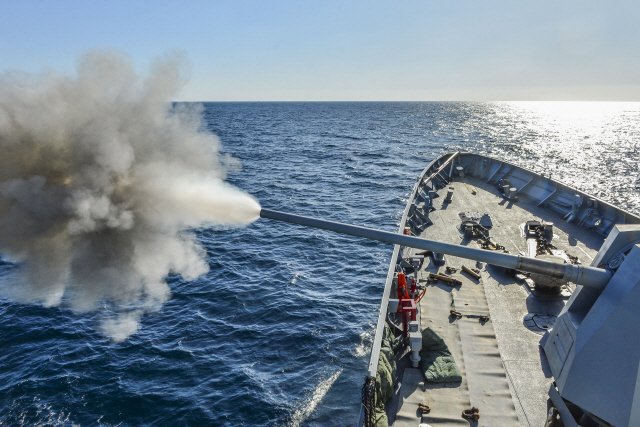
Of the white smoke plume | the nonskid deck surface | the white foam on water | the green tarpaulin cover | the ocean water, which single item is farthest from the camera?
the ocean water

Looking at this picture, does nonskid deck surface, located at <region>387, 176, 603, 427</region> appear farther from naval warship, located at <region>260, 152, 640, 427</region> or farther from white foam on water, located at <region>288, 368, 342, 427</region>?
white foam on water, located at <region>288, 368, 342, 427</region>

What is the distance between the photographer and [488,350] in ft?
32.4

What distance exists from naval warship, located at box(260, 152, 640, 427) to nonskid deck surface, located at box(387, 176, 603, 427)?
26 millimetres

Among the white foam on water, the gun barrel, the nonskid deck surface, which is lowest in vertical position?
the white foam on water

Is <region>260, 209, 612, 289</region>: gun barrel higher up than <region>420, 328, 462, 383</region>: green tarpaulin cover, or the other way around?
<region>260, 209, 612, 289</region>: gun barrel

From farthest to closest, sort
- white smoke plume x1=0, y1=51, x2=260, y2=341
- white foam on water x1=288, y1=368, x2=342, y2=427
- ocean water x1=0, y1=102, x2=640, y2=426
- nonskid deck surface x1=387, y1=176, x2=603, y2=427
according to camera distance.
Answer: ocean water x1=0, y1=102, x2=640, y2=426 → white foam on water x1=288, y1=368, x2=342, y2=427 → nonskid deck surface x1=387, y1=176, x2=603, y2=427 → white smoke plume x1=0, y1=51, x2=260, y2=341

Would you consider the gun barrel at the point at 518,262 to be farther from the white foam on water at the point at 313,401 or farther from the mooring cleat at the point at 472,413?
the white foam on water at the point at 313,401

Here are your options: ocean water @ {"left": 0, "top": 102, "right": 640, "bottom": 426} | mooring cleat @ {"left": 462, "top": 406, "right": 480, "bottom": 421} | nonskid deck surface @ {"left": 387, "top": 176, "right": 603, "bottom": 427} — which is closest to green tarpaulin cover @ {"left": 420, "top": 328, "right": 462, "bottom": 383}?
nonskid deck surface @ {"left": 387, "top": 176, "right": 603, "bottom": 427}

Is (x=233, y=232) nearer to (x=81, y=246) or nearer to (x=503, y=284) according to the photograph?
(x=503, y=284)

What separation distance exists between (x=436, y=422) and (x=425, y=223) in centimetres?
1150

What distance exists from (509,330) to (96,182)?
9912 millimetres

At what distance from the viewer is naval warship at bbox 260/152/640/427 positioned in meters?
6.50

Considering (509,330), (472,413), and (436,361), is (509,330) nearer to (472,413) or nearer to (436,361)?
(436,361)

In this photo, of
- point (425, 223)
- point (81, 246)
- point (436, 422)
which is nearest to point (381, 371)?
point (436, 422)
